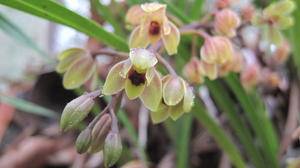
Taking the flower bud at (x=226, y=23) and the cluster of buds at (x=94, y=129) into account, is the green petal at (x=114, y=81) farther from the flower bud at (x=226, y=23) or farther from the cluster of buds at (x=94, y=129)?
the flower bud at (x=226, y=23)

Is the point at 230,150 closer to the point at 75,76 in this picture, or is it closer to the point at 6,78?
the point at 75,76

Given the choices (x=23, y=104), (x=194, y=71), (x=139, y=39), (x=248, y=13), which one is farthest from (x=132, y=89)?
(x=23, y=104)

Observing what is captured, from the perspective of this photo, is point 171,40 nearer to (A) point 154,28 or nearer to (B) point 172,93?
(A) point 154,28

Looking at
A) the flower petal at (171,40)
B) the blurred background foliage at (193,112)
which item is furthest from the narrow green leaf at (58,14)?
the flower petal at (171,40)

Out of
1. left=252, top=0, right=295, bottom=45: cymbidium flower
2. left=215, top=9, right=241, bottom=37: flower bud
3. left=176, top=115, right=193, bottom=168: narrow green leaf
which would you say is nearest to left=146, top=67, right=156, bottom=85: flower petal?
left=215, top=9, right=241, bottom=37: flower bud

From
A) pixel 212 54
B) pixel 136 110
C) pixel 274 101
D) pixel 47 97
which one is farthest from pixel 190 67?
pixel 47 97

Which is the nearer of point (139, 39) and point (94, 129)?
point (94, 129)

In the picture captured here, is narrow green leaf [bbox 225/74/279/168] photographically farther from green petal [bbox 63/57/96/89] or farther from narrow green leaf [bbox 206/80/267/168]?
green petal [bbox 63/57/96/89]
